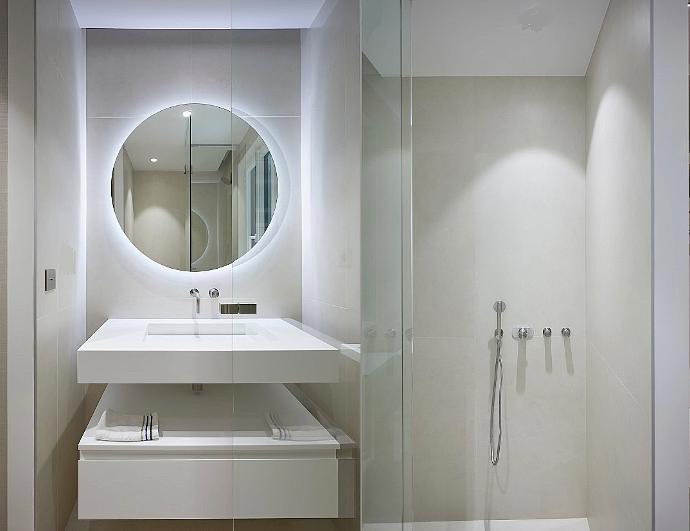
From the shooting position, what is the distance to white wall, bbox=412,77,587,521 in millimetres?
1731

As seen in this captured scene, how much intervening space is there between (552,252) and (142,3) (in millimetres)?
1462

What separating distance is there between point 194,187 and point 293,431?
674 millimetres

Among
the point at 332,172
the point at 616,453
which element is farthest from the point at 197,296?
the point at 616,453

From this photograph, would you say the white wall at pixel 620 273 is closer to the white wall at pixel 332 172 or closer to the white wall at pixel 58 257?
the white wall at pixel 332 172

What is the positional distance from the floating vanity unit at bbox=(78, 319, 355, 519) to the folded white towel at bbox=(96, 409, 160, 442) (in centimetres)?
2

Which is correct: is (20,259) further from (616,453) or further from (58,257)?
(616,453)

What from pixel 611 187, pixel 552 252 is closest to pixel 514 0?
pixel 611 187

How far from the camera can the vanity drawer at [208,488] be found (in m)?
1.39

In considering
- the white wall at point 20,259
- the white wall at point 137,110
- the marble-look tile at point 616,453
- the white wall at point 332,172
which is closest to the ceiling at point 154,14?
the white wall at point 137,110

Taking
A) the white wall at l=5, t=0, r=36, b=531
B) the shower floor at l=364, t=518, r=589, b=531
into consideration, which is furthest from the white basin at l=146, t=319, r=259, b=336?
the shower floor at l=364, t=518, r=589, b=531

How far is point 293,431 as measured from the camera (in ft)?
4.62

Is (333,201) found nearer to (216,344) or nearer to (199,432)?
(216,344)

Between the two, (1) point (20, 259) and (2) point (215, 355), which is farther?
(1) point (20, 259)

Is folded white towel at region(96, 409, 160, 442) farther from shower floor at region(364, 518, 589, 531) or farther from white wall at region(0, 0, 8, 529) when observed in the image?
shower floor at region(364, 518, 589, 531)
